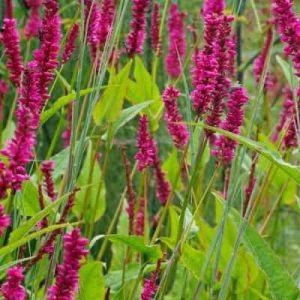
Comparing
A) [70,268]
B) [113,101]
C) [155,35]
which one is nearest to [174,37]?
[155,35]

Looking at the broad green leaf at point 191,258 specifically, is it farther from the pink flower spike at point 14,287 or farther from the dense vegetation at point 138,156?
the pink flower spike at point 14,287

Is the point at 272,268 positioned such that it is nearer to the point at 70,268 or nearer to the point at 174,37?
the point at 70,268

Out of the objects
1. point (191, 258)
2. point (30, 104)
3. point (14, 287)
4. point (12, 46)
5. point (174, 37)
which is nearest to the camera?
point (14, 287)

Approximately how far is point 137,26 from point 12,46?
9.0 inches

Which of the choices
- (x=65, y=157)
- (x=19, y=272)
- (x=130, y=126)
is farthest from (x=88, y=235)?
(x=130, y=126)

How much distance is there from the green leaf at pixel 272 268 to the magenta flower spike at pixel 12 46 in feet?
0.88

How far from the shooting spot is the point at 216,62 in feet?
2.39

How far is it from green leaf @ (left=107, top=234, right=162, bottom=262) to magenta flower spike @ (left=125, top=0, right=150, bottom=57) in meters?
0.27

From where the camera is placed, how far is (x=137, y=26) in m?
0.98

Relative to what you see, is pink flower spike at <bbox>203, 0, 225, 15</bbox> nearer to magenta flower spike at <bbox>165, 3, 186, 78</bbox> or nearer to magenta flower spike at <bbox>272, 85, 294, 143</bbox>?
magenta flower spike at <bbox>272, 85, 294, 143</bbox>

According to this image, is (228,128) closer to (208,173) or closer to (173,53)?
(173,53)

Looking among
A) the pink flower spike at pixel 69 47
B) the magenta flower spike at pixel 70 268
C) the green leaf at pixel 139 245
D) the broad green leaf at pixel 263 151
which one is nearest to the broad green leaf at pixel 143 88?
the pink flower spike at pixel 69 47

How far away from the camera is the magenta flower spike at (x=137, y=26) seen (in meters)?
0.96

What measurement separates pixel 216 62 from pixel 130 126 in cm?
121
